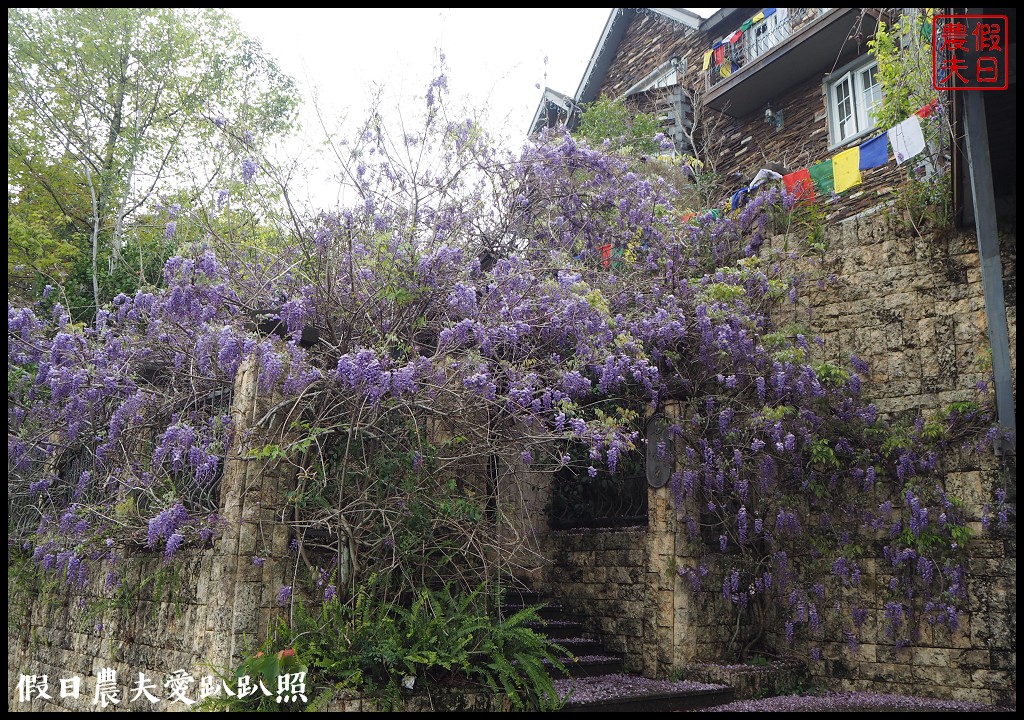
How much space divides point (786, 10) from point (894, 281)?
664 cm

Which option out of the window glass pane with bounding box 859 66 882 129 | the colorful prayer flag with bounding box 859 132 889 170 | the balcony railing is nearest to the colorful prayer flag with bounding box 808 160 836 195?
the colorful prayer flag with bounding box 859 132 889 170

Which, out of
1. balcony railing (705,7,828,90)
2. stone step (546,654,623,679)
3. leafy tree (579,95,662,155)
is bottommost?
stone step (546,654,623,679)

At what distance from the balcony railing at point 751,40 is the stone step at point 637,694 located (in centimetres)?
888

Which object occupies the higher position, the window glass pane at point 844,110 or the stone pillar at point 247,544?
the window glass pane at point 844,110

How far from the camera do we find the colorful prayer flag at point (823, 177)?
9.47 m

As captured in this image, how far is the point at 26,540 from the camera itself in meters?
6.89

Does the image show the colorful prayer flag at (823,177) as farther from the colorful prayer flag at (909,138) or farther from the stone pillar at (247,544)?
the stone pillar at (247,544)

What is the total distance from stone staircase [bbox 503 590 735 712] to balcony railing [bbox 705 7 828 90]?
27.7 ft

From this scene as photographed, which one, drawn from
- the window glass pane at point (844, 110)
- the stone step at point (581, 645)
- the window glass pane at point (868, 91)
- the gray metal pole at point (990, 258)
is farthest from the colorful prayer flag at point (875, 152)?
the stone step at point (581, 645)

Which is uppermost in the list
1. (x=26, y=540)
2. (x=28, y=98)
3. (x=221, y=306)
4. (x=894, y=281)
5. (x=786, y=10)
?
(x=786, y=10)

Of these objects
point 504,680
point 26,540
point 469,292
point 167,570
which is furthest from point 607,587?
point 26,540

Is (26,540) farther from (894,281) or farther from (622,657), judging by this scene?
(894,281)

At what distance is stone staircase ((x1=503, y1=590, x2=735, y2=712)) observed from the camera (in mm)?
5523

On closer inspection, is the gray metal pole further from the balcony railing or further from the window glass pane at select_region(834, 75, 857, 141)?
the balcony railing
